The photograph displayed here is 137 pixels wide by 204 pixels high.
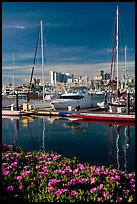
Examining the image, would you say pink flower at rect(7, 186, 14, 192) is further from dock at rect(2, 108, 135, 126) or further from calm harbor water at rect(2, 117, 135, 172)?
dock at rect(2, 108, 135, 126)

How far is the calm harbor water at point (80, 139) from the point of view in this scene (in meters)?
11.4

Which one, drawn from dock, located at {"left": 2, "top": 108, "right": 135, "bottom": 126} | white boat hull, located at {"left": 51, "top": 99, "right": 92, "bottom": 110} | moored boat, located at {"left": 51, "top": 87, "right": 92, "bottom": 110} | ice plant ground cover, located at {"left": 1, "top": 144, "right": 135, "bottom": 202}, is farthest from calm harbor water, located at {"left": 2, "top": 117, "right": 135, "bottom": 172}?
ice plant ground cover, located at {"left": 1, "top": 144, "right": 135, "bottom": 202}

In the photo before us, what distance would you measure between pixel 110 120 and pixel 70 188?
18.0 metres

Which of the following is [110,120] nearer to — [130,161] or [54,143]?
[54,143]

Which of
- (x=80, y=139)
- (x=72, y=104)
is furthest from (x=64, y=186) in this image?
(x=72, y=104)

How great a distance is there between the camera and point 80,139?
51.0 feet

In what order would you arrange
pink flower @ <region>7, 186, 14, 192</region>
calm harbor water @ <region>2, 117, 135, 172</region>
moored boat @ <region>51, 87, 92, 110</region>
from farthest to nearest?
moored boat @ <region>51, 87, 92, 110</region> < calm harbor water @ <region>2, 117, 135, 172</region> < pink flower @ <region>7, 186, 14, 192</region>

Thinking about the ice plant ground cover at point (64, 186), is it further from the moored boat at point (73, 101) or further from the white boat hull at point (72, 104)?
the moored boat at point (73, 101)

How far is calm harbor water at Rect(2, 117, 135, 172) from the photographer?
448 inches

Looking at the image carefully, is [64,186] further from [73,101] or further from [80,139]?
[73,101]

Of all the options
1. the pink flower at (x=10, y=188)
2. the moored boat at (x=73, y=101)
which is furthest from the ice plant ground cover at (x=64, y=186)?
the moored boat at (x=73, y=101)

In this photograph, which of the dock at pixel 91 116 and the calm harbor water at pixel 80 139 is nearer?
the calm harbor water at pixel 80 139

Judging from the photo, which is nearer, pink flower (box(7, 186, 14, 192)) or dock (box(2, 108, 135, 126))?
pink flower (box(7, 186, 14, 192))

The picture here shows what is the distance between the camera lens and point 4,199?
3432 mm
